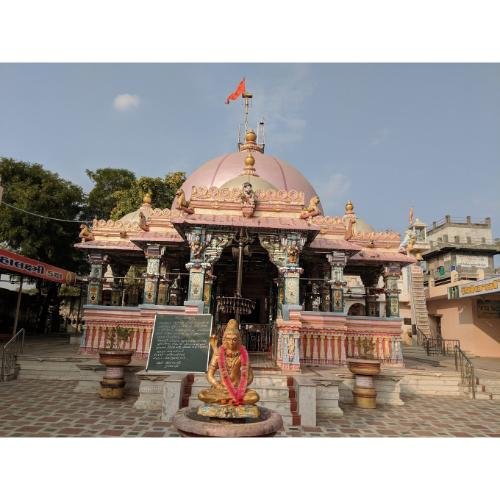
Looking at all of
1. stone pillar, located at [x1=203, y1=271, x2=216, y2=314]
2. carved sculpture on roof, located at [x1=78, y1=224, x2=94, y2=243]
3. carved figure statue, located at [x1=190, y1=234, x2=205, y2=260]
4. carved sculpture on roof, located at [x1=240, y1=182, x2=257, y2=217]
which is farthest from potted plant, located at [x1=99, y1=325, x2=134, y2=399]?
carved sculpture on roof, located at [x1=78, y1=224, x2=94, y2=243]

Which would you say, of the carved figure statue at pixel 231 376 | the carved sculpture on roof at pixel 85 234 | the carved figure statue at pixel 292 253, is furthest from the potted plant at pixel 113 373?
the carved sculpture on roof at pixel 85 234

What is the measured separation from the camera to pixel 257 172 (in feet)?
66.1

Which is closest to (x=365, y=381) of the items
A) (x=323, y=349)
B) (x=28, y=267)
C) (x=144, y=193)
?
(x=323, y=349)

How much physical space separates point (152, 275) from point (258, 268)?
4877 mm

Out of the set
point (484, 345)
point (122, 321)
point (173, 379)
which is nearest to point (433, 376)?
point (173, 379)

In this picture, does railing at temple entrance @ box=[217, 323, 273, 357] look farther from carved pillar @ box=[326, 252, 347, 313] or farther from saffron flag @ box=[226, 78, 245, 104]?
saffron flag @ box=[226, 78, 245, 104]

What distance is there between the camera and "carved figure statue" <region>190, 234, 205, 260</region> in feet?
37.8

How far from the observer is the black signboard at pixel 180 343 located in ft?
29.3

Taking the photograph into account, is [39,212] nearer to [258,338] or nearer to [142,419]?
[258,338]

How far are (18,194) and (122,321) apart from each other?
51.4 feet

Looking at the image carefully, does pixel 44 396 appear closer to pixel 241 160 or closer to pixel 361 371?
pixel 361 371

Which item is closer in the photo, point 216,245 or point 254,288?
point 216,245

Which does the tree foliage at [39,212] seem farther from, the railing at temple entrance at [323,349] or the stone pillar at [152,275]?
the railing at temple entrance at [323,349]

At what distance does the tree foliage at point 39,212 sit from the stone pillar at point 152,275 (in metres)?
13.5
